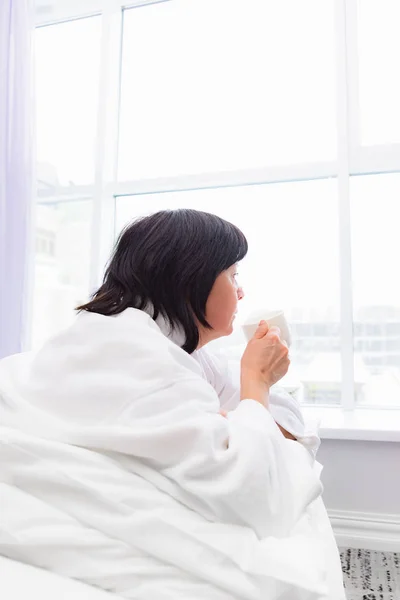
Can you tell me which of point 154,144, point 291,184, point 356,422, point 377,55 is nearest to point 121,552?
point 356,422

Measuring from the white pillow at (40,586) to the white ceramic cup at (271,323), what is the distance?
0.58 metres

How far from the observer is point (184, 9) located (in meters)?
2.44

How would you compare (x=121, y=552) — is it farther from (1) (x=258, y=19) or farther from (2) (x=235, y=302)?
(1) (x=258, y=19)

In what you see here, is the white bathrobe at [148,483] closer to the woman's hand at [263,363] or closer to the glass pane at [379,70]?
the woman's hand at [263,363]

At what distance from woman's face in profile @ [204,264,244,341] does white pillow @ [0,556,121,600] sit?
498 millimetres

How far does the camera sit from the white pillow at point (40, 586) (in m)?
0.49

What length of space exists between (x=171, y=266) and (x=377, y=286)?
4.71 ft

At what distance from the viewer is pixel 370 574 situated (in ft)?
4.70

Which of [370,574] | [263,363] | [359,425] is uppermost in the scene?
[263,363]

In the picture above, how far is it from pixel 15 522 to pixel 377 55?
2.35 meters

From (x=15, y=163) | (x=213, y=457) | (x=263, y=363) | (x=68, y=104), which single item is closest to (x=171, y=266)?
(x=263, y=363)

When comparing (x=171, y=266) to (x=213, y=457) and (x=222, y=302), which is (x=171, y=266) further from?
(x=213, y=457)

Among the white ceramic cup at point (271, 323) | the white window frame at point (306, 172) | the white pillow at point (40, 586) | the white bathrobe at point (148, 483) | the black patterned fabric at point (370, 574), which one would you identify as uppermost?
the white window frame at point (306, 172)

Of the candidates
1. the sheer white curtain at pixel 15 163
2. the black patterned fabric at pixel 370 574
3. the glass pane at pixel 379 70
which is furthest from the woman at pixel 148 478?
the glass pane at pixel 379 70
